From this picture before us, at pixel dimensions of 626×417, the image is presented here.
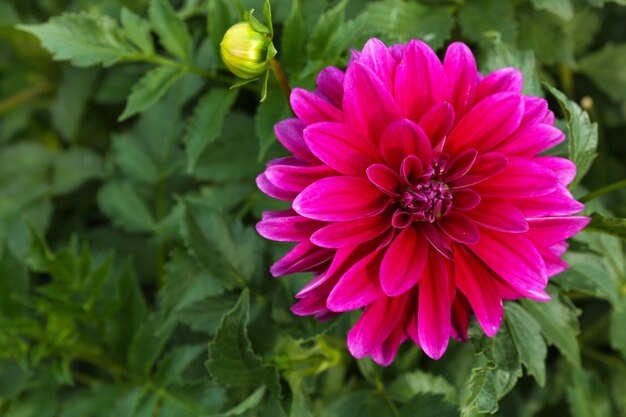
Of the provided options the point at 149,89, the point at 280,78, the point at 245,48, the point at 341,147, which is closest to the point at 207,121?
the point at 149,89

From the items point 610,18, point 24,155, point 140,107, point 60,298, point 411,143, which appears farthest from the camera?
point 24,155

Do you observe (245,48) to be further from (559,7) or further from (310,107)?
(559,7)

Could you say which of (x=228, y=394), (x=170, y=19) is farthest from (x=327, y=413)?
(x=170, y=19)

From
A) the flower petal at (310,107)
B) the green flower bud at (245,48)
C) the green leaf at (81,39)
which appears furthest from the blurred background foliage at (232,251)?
the flower petal at (310,107)

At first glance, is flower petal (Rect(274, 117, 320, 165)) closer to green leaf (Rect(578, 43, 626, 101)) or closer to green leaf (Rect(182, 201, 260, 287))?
green leaf (Rect(182, 201, 260, 287))

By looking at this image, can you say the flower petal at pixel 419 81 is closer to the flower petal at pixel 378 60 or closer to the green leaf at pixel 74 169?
the flower petal at pixel 378 60

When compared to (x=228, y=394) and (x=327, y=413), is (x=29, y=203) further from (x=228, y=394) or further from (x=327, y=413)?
(x=327, y=413)
